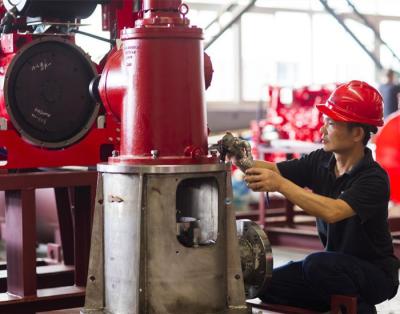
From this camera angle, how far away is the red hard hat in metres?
3.44

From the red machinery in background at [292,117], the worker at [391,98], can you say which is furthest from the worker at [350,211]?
the worker at [391,98]

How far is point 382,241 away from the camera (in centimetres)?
351

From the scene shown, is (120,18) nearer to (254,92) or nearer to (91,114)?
(91,114)

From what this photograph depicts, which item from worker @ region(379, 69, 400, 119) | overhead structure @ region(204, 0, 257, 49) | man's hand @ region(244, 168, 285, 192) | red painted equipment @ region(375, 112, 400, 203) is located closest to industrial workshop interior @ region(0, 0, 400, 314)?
man's hand @ region(244, 168, 285, 192)

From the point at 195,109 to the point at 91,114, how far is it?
105 cm

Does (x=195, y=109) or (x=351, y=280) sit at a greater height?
(x=195, y=109)

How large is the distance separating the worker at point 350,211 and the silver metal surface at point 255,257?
0.19 meters

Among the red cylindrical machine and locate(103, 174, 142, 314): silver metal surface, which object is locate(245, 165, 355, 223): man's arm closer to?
the red cylindrical machine

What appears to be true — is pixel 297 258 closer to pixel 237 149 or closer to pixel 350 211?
pixel 350 211

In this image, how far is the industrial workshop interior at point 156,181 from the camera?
296cm

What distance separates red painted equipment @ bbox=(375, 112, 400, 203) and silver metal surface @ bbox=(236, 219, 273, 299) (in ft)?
9.81

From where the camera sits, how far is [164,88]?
9.76 feet

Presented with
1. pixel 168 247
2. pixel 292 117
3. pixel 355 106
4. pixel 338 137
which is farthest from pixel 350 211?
pixel 292 117

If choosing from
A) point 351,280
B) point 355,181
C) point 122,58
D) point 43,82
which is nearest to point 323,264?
point 351,280
